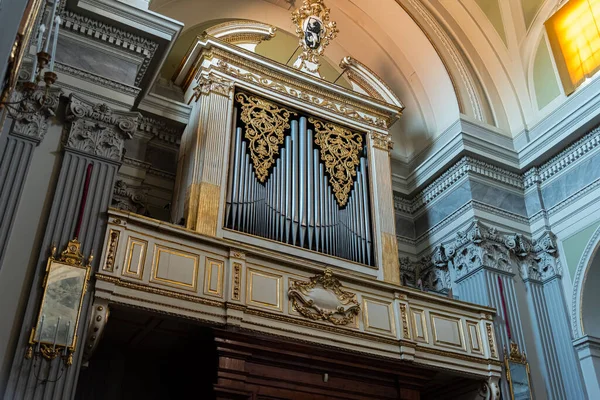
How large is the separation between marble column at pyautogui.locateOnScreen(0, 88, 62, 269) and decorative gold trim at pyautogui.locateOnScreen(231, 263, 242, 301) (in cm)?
217

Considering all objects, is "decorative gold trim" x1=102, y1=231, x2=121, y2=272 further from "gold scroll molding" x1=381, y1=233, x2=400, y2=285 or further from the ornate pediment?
"gold scroll molding" x1=381, y1=233, x2=400, y2=285

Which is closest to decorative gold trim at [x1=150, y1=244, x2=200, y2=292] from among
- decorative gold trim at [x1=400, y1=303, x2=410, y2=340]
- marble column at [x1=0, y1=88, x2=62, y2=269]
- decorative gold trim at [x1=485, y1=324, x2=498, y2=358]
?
marble column at [x1=0, y1=88, x2=62, y2=269]

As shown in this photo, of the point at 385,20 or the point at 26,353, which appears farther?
the point at 385,20

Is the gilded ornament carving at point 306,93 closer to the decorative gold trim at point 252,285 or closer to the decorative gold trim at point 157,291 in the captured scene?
the decorative gold trim at point 252,285

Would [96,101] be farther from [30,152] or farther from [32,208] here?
[32,208]

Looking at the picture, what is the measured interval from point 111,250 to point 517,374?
513 centimetres

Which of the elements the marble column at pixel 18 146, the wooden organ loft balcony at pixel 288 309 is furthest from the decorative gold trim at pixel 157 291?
the marble column at pixel 18 146

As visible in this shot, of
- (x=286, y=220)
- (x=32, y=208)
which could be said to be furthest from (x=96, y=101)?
(x=286, y=220)

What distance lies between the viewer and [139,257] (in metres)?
6.52

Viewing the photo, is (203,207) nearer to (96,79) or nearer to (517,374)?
(96,79)

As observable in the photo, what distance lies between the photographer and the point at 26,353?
5.49 m

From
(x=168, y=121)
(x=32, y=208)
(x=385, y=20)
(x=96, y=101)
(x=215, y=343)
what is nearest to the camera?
(x=32, y=208)

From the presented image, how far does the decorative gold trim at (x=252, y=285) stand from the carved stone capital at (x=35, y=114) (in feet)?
8.15

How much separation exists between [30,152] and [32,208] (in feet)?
1.95
